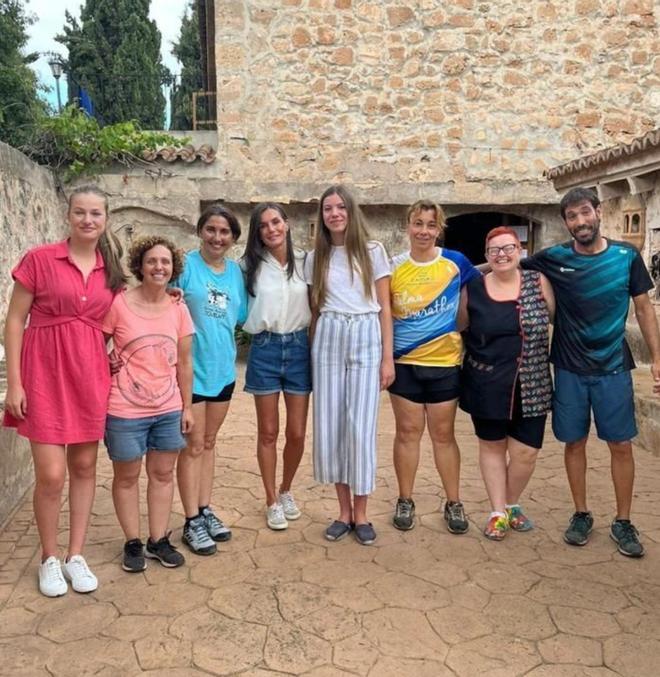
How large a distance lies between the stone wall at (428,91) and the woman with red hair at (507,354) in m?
5.71

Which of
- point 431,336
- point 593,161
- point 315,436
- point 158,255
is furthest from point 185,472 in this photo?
point 593,161

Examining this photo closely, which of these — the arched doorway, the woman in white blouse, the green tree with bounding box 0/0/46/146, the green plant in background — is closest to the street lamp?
the green tree with bounding box 0/0/46/146

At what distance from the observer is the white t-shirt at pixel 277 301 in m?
3.32

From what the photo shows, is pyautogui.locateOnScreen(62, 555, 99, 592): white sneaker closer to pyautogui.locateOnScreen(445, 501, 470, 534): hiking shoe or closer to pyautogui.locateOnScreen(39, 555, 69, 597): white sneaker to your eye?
pyautogui.locateOnScreen(39, 555, 69, 597): white sneaker

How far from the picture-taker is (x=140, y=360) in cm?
293

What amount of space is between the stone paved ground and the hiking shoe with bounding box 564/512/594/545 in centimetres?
5

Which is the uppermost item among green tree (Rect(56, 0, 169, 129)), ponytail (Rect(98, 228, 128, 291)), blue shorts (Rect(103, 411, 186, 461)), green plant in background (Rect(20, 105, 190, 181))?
green tree (Rect(56, 0, 169, 129))

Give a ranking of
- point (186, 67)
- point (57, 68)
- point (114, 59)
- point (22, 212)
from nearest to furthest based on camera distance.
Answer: point (22, 212) → point (57, 68) → point (114, 59) → point (186, 67)

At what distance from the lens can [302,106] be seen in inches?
345

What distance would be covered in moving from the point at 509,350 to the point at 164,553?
194cm

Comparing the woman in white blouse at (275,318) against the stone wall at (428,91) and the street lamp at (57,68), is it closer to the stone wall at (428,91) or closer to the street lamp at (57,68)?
the stone wall at (428,91)

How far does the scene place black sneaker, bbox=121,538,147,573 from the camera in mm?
3061

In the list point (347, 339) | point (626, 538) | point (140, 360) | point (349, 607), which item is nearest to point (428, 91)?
point (347, 339)

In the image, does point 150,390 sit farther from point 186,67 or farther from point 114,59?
point 186,67
